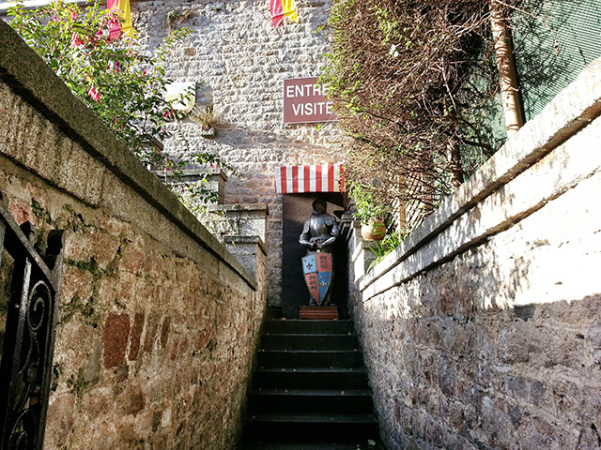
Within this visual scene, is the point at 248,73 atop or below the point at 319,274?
atop

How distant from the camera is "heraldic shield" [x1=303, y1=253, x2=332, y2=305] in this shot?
658 cm

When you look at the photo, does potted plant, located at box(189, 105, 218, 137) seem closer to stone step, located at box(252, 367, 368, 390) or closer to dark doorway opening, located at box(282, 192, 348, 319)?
dark doorway opening, located at box(282, 192, 348, 319)

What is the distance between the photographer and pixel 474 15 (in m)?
2.75

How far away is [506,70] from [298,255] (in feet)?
17.5

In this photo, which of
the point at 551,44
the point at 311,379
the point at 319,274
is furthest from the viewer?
the point at 319,274

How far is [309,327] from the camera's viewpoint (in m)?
5.69

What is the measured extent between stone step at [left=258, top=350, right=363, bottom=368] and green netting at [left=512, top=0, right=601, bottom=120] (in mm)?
3269

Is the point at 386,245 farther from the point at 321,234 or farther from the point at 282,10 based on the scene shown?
the point at 282,10

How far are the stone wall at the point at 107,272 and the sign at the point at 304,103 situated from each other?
605 centimetres

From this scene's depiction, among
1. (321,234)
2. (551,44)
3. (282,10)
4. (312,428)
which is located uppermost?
(282,10)

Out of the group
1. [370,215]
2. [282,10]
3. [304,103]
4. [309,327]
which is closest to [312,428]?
[309,327]

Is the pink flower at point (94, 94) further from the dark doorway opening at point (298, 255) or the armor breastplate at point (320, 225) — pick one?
the dark doorway opening at point (298, 255)

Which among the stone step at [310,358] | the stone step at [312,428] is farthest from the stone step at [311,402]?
the stone step at [310,358]

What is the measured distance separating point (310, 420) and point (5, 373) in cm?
364
